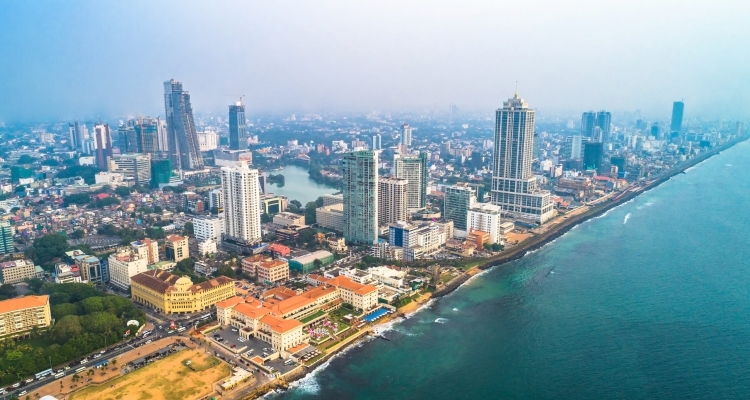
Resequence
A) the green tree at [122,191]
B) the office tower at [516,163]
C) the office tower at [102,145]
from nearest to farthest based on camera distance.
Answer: the office tower at [516,163] < the green tree at [122,191] < the office tower at [102,145]

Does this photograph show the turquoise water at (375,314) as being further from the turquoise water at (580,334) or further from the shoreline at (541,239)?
the shoreline at (541,239)

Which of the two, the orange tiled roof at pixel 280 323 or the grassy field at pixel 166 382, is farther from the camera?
the orange tiled roof at pixel 280 323

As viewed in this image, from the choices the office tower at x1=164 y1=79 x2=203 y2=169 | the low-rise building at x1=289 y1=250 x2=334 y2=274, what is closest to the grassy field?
the low-rise building at x1=289 y1=250 x2=334 y2=274

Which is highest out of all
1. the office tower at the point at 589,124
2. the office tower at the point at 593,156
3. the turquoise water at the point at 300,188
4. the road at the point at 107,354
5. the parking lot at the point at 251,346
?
the office tower at the point at 589,124

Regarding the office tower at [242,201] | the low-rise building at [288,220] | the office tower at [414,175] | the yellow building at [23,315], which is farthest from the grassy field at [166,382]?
the office tower at [414,175]

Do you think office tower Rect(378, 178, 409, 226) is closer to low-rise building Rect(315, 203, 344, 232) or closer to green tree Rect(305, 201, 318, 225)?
low-rise building Rect(315, 203, 344, 232)

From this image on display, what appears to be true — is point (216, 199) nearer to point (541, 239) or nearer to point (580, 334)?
point (541, 239)

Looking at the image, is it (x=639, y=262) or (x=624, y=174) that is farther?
(x=624, y=174)

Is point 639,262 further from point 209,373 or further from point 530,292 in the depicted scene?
point 209,373

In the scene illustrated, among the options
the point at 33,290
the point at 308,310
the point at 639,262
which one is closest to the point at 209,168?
the point at 33,290

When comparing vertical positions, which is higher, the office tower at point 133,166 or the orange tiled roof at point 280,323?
the office tower at point 133,166
